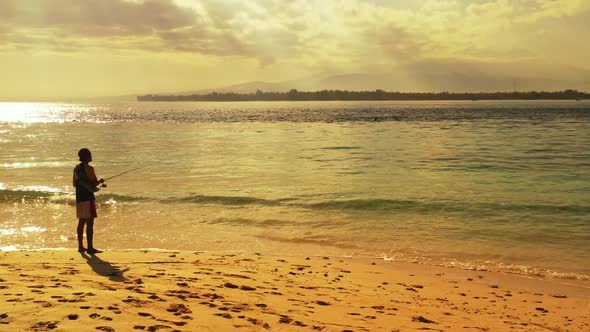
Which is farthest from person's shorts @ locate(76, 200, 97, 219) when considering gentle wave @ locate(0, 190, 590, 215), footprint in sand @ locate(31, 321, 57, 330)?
gentle wave @ locate(0, 190, 590, 215)

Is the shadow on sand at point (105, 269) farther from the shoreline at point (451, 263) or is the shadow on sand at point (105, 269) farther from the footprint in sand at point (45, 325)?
the footprint in sand at point (45, 325)

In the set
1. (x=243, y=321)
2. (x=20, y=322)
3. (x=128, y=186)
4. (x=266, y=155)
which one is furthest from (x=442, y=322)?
(x=266, y=155)

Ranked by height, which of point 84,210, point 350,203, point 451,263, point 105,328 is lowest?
point 451,263

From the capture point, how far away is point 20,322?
557 cm

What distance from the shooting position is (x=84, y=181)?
36.4 ft

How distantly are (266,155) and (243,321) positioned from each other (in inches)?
1197

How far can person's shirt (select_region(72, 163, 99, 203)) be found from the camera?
11.1 meters

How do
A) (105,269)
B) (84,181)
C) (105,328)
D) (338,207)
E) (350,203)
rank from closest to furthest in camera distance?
1. (105,328)
2. (105,269)
3. (84,181)
4. (338,207)
5. (350,203)

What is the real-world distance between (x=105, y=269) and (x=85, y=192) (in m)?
2.76

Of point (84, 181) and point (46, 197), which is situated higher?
point (84, 181)

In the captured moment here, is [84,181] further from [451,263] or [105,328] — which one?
[451,263]

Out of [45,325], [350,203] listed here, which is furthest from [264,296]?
[350,203]

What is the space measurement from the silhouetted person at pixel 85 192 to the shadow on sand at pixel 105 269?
0.80 meters

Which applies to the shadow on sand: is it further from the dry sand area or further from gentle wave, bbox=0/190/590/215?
gentle wave, bbox=0/190/590/215
